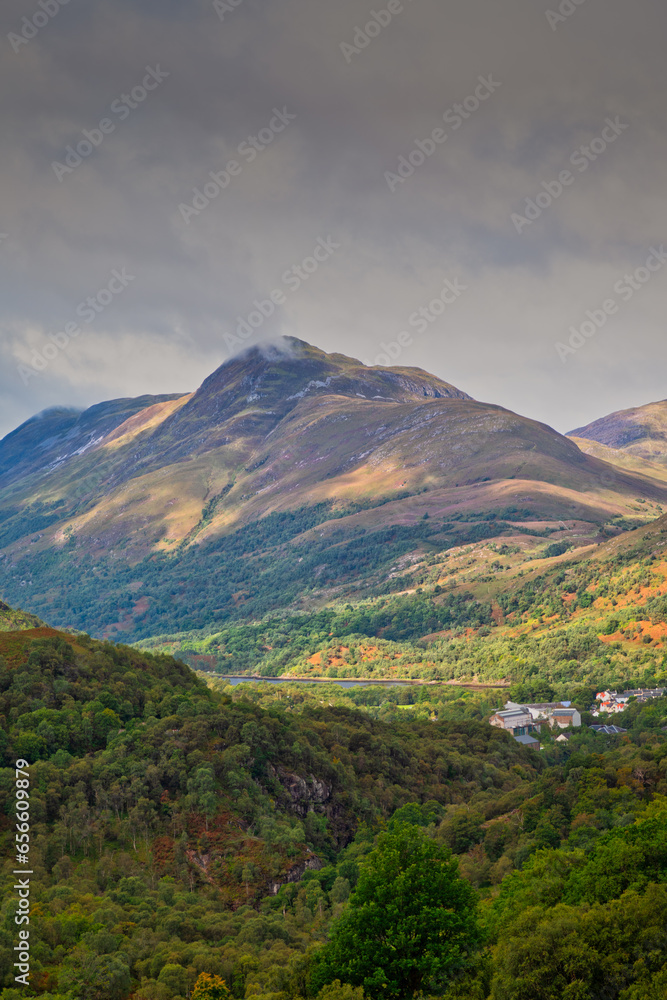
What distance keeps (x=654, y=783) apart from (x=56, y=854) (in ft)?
138

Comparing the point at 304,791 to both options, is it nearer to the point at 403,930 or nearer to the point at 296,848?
the point at 296,848

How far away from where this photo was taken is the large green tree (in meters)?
31.2

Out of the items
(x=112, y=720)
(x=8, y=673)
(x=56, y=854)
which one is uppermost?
(x=8, y=673)

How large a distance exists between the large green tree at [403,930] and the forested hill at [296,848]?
9 cm

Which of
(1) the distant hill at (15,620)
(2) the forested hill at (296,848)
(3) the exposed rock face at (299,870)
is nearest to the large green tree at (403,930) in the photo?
(2) the forested hill at (296,848)

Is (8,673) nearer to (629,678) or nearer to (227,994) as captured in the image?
(227,994)

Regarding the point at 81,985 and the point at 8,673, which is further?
the point at 8,673

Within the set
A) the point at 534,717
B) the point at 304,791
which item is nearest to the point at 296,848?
the point at 304,791

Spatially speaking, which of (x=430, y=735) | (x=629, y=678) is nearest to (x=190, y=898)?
(x=430, y=735)

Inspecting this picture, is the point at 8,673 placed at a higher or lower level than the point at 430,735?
higher

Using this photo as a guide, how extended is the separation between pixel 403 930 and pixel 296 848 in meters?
31.0

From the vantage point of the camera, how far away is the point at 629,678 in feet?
477

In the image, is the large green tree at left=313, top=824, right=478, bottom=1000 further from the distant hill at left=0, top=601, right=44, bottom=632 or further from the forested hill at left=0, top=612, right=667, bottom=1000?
the distant hill at left=0, top=601, right=44, bottom=632

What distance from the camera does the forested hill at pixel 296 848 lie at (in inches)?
1238
